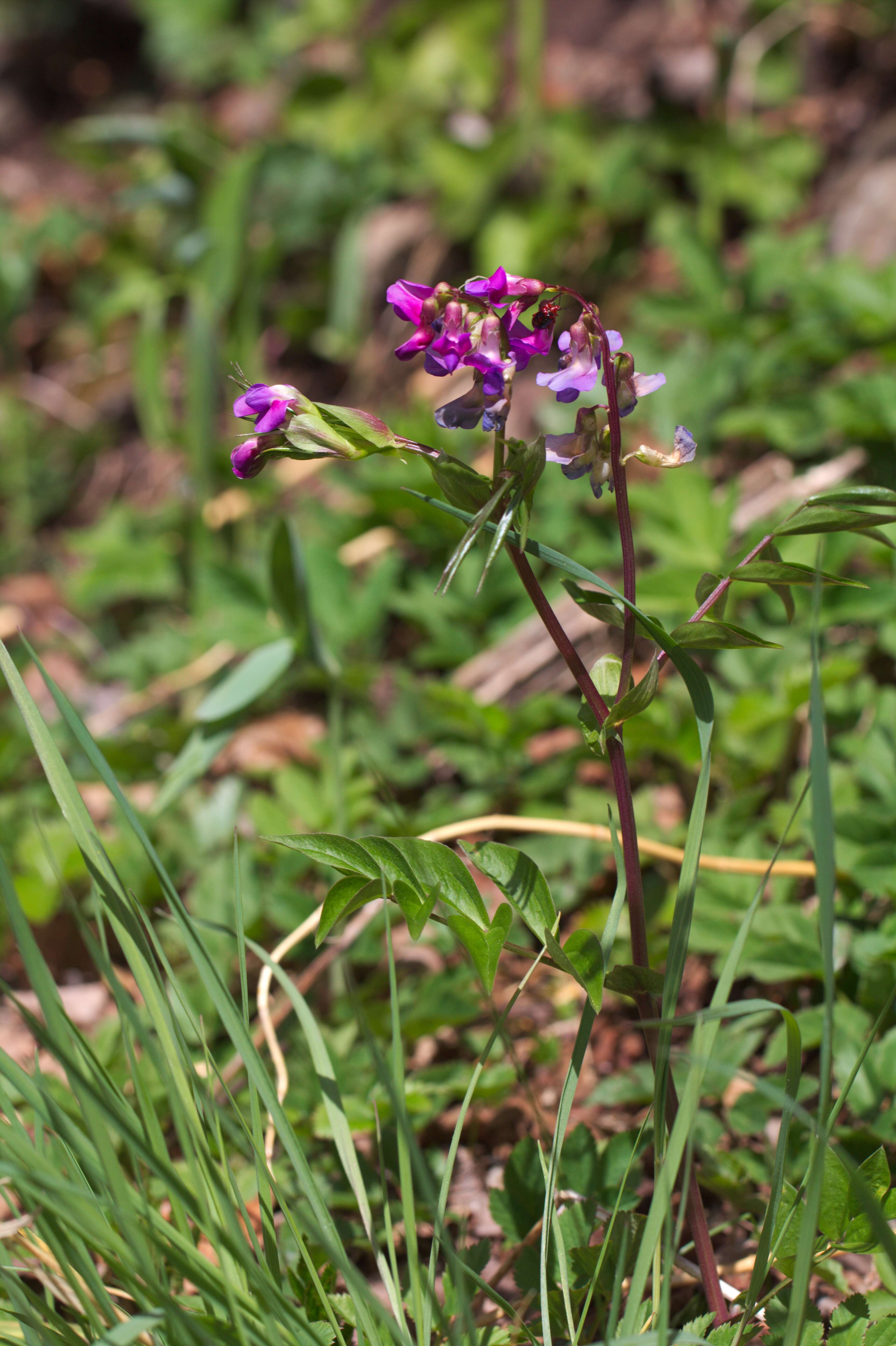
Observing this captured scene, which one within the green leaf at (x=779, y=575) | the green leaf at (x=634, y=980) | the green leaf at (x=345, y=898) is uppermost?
the green leaf at (x=779, y=575)

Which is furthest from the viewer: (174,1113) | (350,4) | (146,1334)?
(350,4)

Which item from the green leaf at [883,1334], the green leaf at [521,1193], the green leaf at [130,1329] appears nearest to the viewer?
the green leaf at [130,1329]

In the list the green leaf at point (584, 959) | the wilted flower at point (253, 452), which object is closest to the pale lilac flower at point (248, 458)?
the wilted flower at point (253, 452)

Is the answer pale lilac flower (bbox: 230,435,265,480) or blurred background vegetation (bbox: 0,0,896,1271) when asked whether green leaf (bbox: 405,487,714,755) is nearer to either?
pale lilac flower (bbox: 230,435,265,480)

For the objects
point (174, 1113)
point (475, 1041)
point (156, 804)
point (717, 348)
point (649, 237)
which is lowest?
point (475, 1041)

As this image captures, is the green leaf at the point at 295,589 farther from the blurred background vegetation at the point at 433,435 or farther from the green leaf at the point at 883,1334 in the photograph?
the green leaf at the point at 883,1334

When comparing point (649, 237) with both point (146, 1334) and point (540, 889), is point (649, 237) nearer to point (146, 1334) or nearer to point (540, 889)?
point (540, 889)

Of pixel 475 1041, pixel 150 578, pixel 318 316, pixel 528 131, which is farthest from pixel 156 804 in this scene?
pixel 528 131

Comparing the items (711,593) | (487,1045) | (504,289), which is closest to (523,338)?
(504,289)
